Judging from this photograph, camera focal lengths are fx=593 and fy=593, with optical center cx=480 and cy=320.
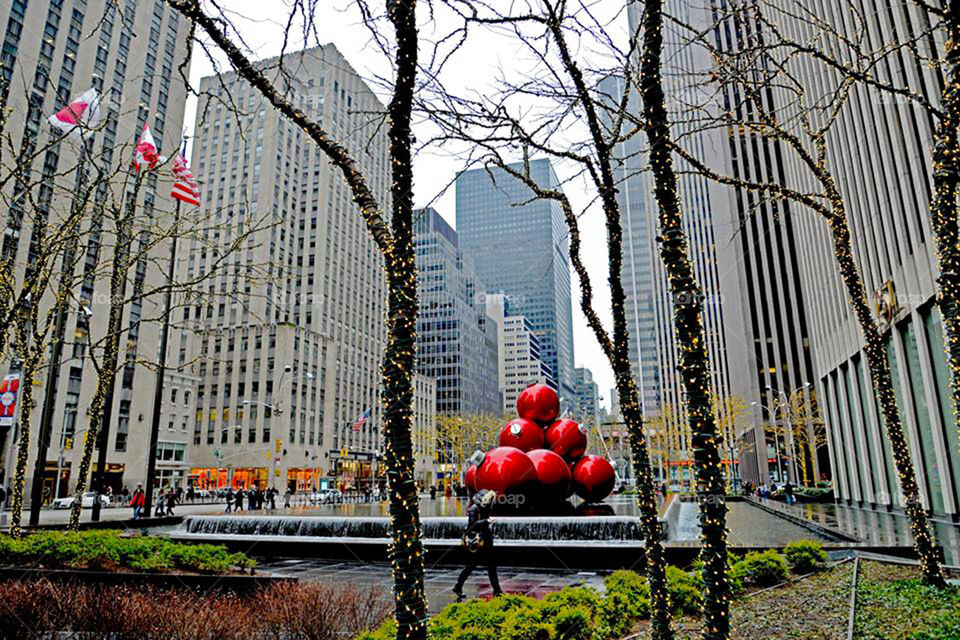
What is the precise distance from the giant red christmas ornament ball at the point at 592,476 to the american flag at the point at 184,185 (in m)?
14.4

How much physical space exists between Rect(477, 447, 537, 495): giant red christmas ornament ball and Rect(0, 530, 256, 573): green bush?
7588 mm

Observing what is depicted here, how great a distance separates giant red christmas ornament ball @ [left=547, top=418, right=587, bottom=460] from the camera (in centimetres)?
1925

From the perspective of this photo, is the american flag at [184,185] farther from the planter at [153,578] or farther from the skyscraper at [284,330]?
the skyscraper at [284,330]

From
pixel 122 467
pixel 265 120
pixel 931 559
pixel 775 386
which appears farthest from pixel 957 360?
pixel 265 120

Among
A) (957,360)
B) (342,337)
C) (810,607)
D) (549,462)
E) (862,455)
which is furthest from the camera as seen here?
(342,337)

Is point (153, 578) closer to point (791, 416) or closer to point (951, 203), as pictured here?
point (951, 203)

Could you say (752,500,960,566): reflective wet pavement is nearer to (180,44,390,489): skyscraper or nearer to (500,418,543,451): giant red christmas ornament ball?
(500,418,543,451): giant red christmas ornament ball

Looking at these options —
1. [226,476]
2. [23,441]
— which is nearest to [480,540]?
[23,441]

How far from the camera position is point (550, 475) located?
674 inches

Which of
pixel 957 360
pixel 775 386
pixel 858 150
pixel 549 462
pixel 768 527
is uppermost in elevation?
pixel 858 150

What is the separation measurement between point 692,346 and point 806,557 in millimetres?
8605

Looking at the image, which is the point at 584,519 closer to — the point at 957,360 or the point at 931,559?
the point at 931,559

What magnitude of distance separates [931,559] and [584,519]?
8009 millimetres

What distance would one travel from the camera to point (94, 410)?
1516 cm
